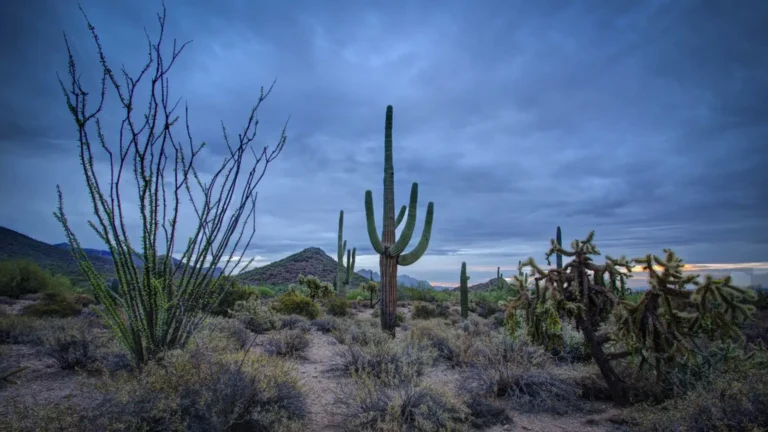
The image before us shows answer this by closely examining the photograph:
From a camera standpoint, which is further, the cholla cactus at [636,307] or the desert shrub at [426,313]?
the desert shrub at [426,313]

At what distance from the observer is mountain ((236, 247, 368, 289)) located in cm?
4436

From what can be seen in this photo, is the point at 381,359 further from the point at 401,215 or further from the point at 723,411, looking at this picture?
the point at 401,215

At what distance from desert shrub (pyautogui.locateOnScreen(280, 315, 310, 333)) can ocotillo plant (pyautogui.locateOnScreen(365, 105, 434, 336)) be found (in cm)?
225

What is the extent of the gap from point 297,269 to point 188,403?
44099mm

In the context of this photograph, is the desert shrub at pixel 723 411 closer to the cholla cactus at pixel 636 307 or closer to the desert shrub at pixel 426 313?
the cholla cactus at pixel 636 307

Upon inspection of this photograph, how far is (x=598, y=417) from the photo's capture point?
5.23 m

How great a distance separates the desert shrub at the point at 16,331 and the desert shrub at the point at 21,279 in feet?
35.5

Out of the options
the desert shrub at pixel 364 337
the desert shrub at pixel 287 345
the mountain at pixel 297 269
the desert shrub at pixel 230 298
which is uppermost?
the mountain at pixel 297 269

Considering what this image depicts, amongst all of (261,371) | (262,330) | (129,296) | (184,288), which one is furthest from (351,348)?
(262,330)

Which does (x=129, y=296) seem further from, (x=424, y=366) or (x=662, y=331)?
(x=662, y=331)

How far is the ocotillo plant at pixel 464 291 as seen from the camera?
1642cm

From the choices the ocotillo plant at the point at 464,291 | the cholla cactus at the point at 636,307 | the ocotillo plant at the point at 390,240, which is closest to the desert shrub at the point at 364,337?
the ocotillo plant at the point at 390,240

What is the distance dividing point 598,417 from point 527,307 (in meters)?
1.56

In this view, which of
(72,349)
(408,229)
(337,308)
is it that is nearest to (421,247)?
(408,229)
